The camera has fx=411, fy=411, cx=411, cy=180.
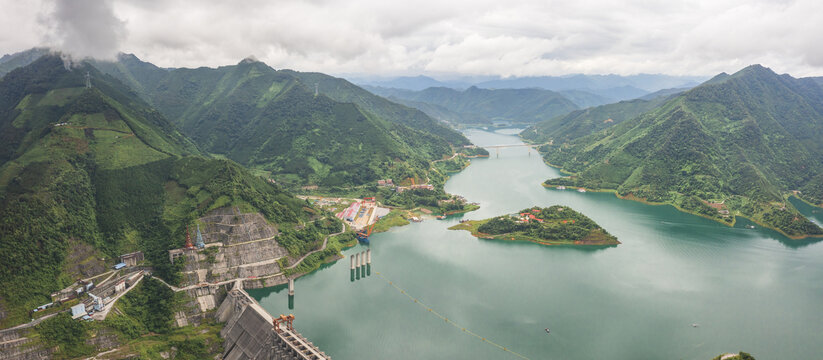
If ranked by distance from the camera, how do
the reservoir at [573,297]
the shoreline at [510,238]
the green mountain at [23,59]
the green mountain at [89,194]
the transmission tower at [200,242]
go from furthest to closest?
the green mountain at [23,59], the shoreline at [510,238], the transmission tower at [200,242], the green mountain at [89,194], the reservoir at [573,297]

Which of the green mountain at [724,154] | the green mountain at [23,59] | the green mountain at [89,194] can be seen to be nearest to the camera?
the green mountain at [89,194]

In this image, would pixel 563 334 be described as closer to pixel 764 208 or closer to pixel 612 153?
pixel 764 208

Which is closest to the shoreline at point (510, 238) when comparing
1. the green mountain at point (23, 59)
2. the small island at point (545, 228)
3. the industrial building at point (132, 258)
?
the small island at point (545, 228)

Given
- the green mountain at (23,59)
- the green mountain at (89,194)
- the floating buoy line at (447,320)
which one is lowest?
the floating buoy line at (447,320)

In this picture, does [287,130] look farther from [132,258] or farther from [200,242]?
[132,258]

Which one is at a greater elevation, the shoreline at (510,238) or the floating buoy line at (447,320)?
the shoreline at (510,238)

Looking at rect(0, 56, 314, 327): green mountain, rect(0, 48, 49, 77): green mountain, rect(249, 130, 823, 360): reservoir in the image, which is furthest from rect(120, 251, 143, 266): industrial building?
rect(0, 48, 49, 77): green mountain

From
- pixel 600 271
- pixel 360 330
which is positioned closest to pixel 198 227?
pixel 360 330

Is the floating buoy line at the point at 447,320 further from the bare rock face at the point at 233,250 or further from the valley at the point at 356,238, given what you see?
the bare rock face at the point at 233,250

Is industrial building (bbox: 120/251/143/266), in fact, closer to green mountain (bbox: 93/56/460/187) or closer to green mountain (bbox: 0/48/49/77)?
green mountain (bbox: 93/56/460/187)

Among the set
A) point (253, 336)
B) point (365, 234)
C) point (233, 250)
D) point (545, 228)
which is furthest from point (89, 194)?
point (545, 228)
